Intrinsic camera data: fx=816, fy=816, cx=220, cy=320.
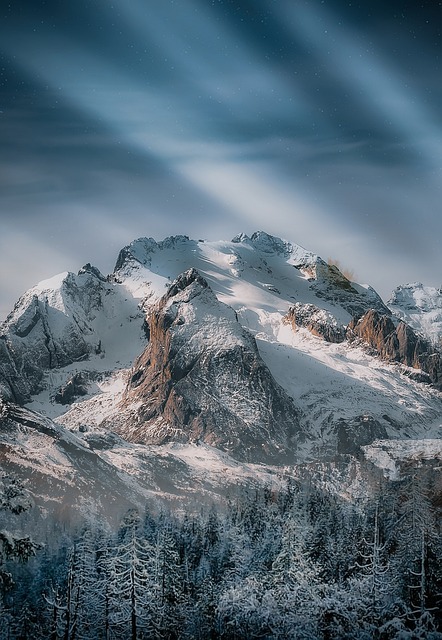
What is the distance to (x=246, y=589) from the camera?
103 meters

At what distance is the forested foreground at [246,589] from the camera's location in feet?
289

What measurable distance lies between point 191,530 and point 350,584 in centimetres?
6003

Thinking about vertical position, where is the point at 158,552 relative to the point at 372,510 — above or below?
below

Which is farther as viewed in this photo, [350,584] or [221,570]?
[221,570]

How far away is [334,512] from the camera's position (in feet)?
502

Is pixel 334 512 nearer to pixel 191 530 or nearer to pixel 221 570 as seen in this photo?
pixel 191 530

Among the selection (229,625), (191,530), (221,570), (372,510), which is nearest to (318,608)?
(229,625)

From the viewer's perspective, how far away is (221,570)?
124 m

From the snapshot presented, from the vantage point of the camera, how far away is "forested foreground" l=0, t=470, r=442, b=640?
8819 cm

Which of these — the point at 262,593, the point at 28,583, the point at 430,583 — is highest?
the point at 430,583

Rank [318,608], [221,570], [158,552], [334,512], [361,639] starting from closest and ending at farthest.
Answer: [361,639]
[318,608]
[158,552]
[221,570]
[334,512]

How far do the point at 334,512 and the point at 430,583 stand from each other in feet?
188

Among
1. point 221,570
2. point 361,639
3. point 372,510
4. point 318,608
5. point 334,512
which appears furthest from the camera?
A: point 334,512

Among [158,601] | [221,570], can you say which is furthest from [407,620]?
[221,570]
